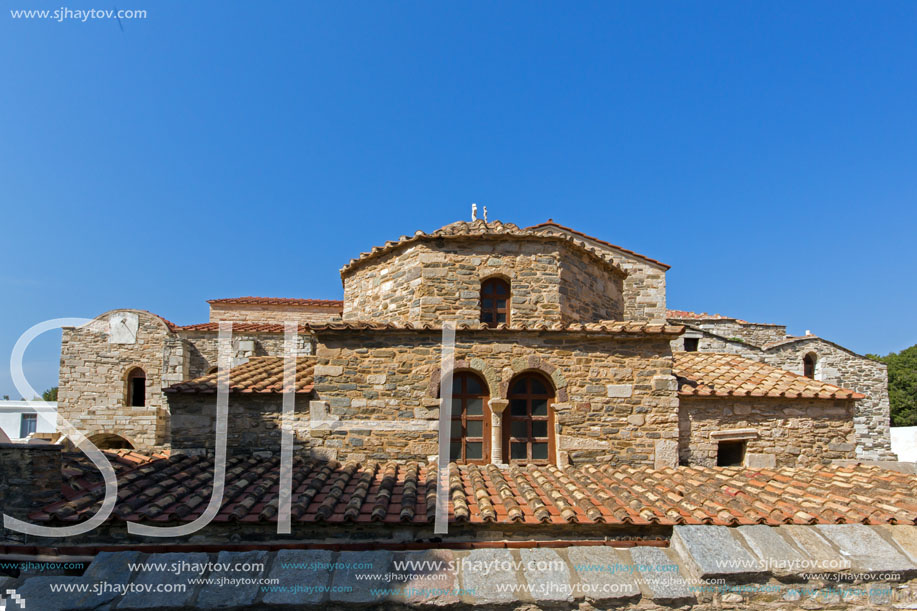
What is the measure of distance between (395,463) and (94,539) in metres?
3.95

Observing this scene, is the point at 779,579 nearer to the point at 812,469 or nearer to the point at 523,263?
the point at 812,469

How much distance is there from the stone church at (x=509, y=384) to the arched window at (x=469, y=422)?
2cm

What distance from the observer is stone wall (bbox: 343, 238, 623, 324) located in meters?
9.13

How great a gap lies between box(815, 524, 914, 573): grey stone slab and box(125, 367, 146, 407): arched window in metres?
17.9

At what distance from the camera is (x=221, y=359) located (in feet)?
50.6

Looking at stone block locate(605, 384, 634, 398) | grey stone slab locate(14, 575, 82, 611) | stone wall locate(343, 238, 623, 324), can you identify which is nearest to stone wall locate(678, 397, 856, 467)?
stone block locate(605, 384, 634, 398)

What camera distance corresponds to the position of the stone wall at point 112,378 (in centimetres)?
1560

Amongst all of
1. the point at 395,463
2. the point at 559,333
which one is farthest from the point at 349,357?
the point at 559,333

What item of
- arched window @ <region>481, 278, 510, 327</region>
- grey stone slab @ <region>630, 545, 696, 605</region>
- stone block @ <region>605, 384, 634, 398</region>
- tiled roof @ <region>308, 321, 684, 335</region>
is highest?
arched window @ <region>481, 278, 510, 327</region>

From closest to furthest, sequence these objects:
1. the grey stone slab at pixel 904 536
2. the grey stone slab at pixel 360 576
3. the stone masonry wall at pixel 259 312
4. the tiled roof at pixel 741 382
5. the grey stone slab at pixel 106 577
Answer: the grey stone slab at pixel 106 577 < the grey stone slab at pixel 360 576 < the grey stone slab at pixel 904 536 < the tiled roof at pixel 741 382 < the stone masonry wall at pixel 259 312

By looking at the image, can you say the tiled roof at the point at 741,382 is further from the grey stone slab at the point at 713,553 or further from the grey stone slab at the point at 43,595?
the grey stone slab at the point at 43,595

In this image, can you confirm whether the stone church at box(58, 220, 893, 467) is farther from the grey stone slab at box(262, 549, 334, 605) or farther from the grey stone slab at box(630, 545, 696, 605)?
the grey stone slab at box(262, 549, 334, 605)

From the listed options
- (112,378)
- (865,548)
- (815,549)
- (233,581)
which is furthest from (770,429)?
(112,378)

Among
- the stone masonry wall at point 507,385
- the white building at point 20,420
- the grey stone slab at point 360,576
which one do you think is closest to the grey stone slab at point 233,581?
the grey stone slab at point 360,576
